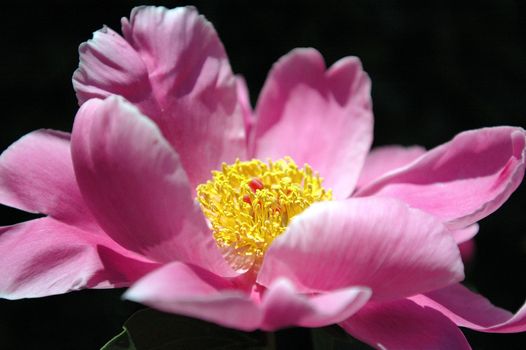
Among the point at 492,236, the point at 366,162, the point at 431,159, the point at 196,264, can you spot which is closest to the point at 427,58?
the point at 492,236

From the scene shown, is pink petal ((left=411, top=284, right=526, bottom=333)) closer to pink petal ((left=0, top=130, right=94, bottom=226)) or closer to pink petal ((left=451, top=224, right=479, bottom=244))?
pink petal ((left=451, top=224, right=479, bottom=244))

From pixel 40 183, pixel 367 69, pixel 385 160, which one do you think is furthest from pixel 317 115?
pixel 367 69

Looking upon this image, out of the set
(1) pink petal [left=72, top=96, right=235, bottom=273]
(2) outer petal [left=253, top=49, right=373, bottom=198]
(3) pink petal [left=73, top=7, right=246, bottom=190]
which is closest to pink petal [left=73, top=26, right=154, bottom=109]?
(3) pink petal [left=73, top=7, right=246, bottom=190]

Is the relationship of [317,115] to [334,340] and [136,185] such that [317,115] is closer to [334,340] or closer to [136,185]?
[334,340]

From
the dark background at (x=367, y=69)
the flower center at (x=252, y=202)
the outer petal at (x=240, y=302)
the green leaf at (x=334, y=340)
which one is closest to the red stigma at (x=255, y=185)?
the flower center at (x=252, y=202)

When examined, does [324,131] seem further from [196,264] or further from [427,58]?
[427,58]

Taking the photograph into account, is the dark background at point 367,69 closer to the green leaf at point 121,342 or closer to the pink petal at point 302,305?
the green leaf at point 121,342

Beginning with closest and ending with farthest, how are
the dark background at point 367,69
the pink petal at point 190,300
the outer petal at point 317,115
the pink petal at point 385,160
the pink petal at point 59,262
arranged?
the pink petal at point 190,300 < the pink petal at point 59,262 < the outer petal at point 317,115 < the pink petal at point 385,160 < the dark background at point 367,69
